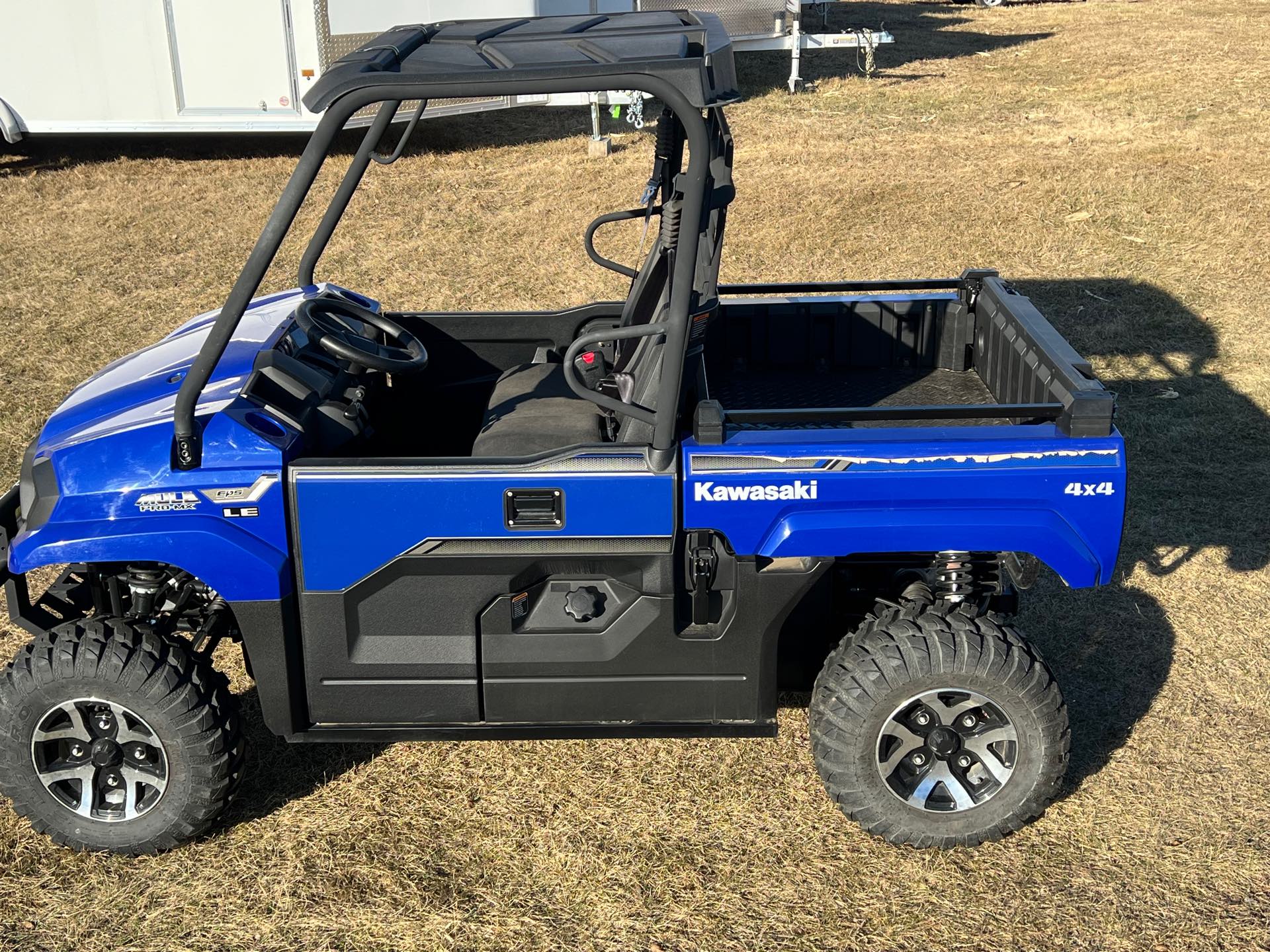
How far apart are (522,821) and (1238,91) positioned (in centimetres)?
1267

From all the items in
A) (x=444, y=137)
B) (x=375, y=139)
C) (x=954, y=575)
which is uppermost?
(x=375, y=139)

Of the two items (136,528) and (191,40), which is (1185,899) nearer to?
(136,528)

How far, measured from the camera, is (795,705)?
4605mm

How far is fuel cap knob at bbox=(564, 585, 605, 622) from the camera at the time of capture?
364 cm

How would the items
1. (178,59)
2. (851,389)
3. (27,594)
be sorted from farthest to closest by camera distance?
(178,59)
(851,389)
(27,594)

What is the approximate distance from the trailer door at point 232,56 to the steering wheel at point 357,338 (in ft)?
23.3

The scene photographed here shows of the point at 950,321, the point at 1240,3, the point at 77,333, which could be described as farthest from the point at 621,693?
the point at 1240,3

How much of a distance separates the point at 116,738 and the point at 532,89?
7.24ft

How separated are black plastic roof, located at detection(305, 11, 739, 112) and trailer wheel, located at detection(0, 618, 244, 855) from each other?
1653 millimetres

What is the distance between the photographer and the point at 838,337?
5066mm

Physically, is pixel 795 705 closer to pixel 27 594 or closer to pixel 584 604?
pixel 584 604

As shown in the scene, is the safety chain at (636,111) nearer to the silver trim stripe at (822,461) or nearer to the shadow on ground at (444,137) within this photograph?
the shadow on ground at (444,137)

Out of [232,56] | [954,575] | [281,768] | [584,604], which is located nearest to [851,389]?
[954,575]

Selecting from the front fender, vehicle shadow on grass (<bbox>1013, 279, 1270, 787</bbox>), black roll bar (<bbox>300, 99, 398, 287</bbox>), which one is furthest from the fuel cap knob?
vehicle shadow on grass (<bbox>1013, 279, 1270, 787</bbox>)
